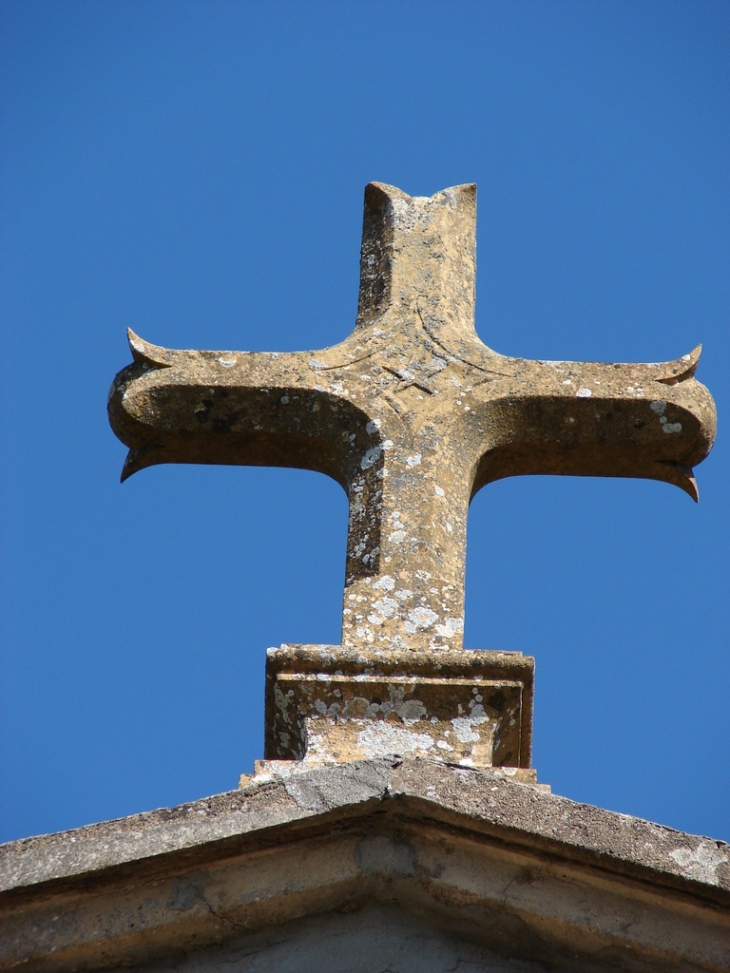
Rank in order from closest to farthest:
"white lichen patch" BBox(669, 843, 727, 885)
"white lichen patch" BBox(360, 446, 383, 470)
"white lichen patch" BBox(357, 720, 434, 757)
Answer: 1. "white lichen patch" BBox(669, 843, 727, 885)
2. "white lichen patch" BBox(357, 720, 434, 757)
3. "white lichen patch" BBox(360, 446, 383, 470)

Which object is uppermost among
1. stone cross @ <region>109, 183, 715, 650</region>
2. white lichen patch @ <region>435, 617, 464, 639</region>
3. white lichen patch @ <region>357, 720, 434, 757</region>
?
stone cross @ <region>109, 183, 715, 650</region>

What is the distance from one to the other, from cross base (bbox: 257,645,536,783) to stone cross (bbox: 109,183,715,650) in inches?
21.9

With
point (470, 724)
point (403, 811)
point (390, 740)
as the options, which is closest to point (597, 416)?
point (470, 724)

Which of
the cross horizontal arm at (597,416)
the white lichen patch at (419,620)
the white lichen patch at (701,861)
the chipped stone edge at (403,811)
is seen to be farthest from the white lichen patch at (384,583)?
the white lichen patch at (701,861)

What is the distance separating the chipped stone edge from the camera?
3.13 metres

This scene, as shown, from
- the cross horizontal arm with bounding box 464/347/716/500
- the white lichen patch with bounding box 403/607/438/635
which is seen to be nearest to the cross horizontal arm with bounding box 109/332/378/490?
the cross horizontal arm with bounding box 464/347/716/500

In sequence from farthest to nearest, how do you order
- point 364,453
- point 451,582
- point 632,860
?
point 364,453 < point 451,582 < point 632,860

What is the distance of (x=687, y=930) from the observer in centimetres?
316

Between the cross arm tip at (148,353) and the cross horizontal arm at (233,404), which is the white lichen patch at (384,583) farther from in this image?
the cross arm tip at (148,353)

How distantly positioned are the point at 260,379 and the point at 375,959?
89.7 inches

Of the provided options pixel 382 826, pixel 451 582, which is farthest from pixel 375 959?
pixel 451 582

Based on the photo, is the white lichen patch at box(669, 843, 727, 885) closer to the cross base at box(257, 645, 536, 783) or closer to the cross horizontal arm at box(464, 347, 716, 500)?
the cross base at box(257, 645, 536, 783)

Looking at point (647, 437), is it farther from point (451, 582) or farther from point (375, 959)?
point (375, 959)

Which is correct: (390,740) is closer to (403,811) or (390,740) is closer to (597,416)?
(403,811)
